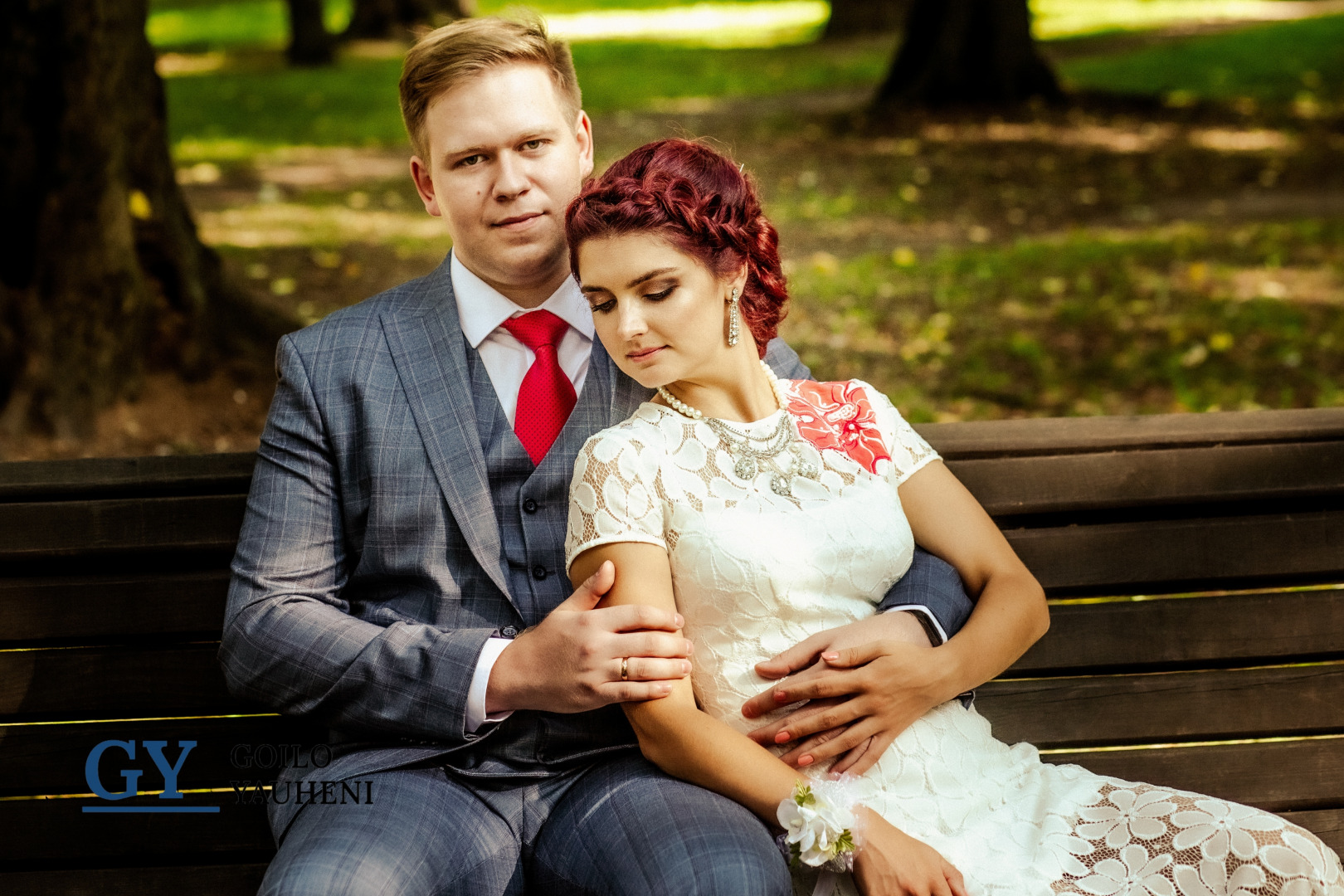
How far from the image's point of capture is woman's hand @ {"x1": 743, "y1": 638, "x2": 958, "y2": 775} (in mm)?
2477

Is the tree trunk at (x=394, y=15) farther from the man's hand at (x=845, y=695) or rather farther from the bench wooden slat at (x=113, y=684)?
the man's hand at (x=845, y=695)

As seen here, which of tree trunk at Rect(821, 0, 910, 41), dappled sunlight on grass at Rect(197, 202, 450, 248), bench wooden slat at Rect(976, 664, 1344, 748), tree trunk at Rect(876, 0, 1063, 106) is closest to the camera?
bench wooden slat at Rect(976, 664, 1344, 748)

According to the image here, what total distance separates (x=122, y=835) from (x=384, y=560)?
3.05 ft

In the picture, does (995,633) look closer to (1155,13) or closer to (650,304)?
(650,304)

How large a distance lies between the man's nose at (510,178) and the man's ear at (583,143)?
0.19 metres

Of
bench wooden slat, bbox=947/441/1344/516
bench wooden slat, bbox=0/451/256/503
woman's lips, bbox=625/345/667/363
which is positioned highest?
woman's lips, bbox=625/345/667/363

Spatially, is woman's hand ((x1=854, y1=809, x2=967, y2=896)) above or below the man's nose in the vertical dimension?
below

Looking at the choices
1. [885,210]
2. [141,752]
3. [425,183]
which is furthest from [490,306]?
[885,210]

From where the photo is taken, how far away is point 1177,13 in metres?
25.8

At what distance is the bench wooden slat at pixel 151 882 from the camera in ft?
9.38

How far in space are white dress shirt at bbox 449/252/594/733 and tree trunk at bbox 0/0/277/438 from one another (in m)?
3.40

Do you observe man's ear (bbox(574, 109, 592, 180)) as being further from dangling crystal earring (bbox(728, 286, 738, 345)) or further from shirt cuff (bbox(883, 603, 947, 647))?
shirt cuff (bbox(883, 603, 947, 647))

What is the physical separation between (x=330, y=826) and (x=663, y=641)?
2.35ft

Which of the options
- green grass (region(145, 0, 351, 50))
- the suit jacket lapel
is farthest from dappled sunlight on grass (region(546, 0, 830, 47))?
the suit jacket lapel
